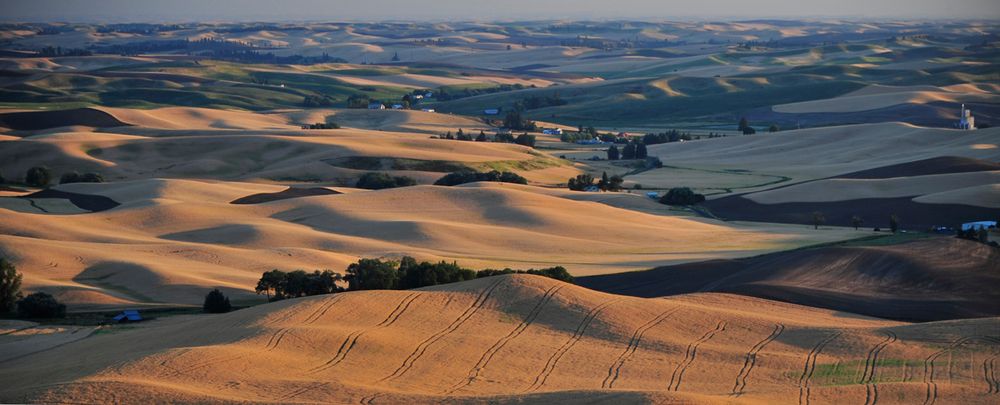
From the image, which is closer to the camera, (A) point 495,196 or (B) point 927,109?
(A) point 495,196

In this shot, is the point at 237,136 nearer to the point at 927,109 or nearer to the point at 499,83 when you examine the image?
the point at 927,109

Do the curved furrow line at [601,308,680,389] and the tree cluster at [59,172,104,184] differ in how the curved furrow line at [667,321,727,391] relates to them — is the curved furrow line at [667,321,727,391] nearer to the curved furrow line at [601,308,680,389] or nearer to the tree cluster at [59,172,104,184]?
the curved furrow line at [601,308,680,389]

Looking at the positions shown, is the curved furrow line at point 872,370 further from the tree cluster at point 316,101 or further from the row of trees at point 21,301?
the tree cluster at point 316,101

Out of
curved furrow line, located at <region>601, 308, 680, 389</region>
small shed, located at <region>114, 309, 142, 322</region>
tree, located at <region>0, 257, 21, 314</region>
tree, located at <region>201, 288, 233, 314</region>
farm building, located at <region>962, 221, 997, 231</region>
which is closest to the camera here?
curved furrow line, located at <region>601, 308, 680, 389</region>

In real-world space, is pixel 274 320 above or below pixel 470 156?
above

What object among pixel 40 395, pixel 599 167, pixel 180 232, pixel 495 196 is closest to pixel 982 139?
pixel 599 167

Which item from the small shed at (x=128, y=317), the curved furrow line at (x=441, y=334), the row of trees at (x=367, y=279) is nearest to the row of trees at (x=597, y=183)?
the row of trees at (x=367, y=279)

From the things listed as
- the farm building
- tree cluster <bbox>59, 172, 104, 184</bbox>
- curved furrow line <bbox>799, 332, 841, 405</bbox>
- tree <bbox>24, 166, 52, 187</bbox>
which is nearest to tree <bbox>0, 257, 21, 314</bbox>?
curved furrow line <bbox>799, 332, 841, 405</bbox>
